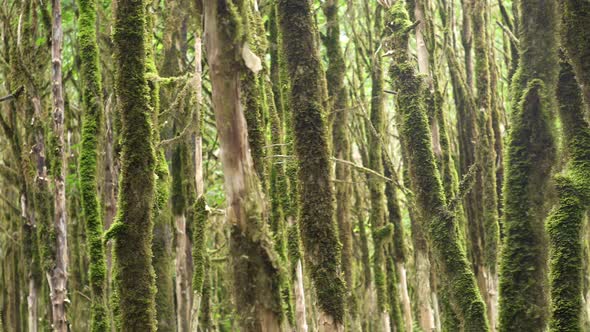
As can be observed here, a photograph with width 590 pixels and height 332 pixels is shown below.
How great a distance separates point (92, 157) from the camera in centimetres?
691

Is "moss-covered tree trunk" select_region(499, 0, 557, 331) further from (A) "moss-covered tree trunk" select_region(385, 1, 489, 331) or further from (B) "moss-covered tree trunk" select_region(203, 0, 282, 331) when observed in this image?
Result: (B) "moss-covered tree trunk" select_region(203, 0, 282, 331)

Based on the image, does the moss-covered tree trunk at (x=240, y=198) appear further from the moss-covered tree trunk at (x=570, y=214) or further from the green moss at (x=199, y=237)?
the green moss at (x=199, y=237)

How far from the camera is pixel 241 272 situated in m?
4.36

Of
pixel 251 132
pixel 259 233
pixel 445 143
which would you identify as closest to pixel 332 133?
pixel 445 143

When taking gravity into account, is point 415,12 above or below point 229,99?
above

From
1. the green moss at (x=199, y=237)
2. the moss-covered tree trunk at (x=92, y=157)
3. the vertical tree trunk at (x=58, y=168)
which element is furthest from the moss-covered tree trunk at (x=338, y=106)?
the vertical tree trunk at (x=58, y=168)

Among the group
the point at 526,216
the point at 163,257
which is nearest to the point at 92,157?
the point at 163,257

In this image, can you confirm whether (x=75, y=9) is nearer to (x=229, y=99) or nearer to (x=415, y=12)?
(x=415, y=12)

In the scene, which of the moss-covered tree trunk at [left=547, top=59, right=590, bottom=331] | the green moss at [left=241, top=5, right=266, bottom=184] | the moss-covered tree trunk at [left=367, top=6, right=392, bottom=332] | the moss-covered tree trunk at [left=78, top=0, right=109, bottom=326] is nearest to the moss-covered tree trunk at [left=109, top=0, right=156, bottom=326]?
the green moss at [left=241, top=5, right=266, bottom=184]

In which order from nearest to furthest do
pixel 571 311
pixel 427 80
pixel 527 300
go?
pixel 571 311
pixel 527 300
pixel 427 80

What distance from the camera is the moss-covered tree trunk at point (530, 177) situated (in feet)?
15.8

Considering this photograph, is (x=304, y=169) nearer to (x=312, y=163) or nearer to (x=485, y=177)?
(x=312, y=163)

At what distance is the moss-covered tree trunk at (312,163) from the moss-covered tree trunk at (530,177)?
4.28 ft

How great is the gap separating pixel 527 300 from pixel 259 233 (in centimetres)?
208
